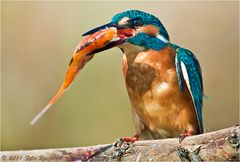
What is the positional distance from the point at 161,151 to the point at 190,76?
2.44 feet

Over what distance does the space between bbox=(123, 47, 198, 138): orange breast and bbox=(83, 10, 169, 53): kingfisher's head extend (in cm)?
5

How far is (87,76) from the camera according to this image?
4969 mm

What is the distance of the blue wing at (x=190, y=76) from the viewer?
3.00m

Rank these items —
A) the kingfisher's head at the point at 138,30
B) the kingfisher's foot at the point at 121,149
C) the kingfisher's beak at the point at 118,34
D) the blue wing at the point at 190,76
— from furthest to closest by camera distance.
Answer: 1. the blue wing at the point at 190,76
2. the kingfisher's head at the point at 138,30
3. the kingfisher's beak at the point at 118,34
4. the kingfisher's foot at the point at 121,149

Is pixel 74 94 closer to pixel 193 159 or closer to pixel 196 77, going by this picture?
pixel 196 77

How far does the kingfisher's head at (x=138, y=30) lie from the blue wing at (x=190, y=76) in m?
0.10

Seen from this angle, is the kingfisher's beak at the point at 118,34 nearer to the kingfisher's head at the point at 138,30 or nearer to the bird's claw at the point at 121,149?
the kingfisher's head at the point at 138,30

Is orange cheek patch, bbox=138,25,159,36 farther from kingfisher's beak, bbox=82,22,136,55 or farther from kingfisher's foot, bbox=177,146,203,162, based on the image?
kingfisher's foot, bbox=177,146,203,162

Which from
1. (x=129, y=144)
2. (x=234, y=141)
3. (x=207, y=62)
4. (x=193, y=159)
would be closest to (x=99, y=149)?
(x=129, y=144)

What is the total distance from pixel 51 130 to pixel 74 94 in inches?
12.8

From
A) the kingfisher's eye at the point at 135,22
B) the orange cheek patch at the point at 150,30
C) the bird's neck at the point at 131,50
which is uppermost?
the kingfisher's eye at the point at 135,22

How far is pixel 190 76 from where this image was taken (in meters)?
3.06

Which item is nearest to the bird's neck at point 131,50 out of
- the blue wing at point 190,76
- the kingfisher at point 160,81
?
the kingfisher at point 160,81

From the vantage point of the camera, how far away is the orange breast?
2.97m
